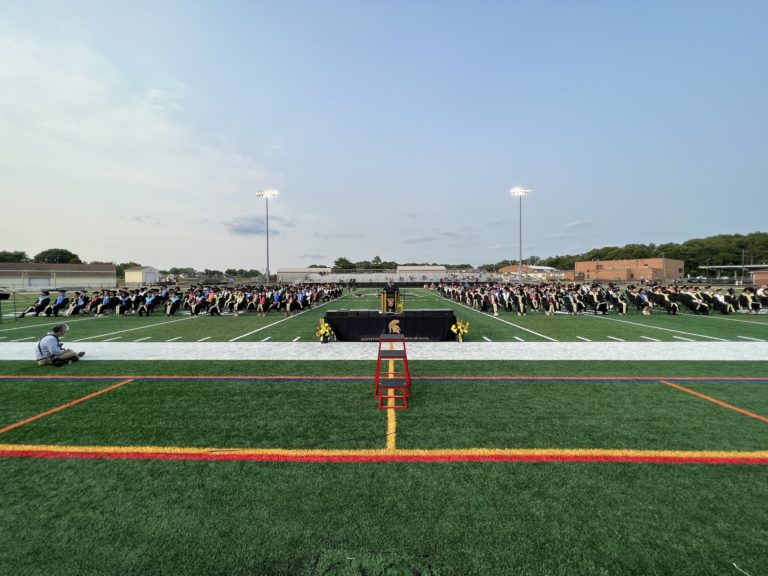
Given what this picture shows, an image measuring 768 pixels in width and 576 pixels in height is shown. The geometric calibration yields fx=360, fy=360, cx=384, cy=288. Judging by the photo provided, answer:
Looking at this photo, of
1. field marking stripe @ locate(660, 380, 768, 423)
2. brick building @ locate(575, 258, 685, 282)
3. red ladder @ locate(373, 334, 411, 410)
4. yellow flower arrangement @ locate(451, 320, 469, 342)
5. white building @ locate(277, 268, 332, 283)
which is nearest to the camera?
field marking stripe @ locate(660, 380, 768, 423)

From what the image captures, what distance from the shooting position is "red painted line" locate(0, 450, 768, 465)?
407 centimetres

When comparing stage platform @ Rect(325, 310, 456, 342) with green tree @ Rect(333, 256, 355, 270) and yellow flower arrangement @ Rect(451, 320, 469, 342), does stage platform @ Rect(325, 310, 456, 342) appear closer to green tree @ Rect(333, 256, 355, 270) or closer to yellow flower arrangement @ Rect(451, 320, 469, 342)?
yellow flower arrangement @ Rect(451, 320, 469, 342)

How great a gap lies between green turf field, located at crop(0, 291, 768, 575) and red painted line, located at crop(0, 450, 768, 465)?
0.08 ft

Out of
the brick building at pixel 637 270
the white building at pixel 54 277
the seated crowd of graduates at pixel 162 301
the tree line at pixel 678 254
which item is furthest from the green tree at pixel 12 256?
the brick building at pixel 637 270

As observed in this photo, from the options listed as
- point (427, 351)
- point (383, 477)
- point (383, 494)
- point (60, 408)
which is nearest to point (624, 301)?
point (427, 351)

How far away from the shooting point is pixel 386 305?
12977 mm

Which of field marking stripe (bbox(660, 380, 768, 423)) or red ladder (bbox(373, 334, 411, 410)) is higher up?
red ladder (bbox(373, 334, 411, 410))

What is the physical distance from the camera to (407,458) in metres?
4.15

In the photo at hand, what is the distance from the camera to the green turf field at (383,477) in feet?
8.96

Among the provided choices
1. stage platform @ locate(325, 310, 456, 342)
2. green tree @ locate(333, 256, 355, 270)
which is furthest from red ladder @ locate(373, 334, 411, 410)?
green tree @ locate(333, 256, 355, 270)

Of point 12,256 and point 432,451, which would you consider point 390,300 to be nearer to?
point 432,451

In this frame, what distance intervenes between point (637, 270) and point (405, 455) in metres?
93.5

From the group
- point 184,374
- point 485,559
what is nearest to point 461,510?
point 485,559

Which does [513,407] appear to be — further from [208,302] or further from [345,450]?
[208,302]
